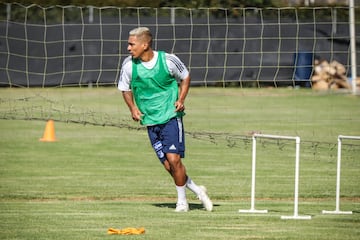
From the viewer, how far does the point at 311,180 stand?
1642 cm

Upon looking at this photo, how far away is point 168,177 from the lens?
1686cm

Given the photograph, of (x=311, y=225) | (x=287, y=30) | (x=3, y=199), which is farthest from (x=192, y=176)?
(x=287, y=30)

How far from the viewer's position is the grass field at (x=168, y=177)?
421 inches

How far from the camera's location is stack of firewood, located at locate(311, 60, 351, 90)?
109ft

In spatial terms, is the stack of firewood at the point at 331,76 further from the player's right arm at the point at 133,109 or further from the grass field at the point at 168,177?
the player's right arm at the point at 133,109

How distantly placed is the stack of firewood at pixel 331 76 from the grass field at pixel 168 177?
1216mm

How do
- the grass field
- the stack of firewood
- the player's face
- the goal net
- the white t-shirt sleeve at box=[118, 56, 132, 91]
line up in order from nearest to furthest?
the grass field < the player's face < the white t-shirt sleeve at box=[118, 56, 132, 91] < the goal net < the stack of firewood

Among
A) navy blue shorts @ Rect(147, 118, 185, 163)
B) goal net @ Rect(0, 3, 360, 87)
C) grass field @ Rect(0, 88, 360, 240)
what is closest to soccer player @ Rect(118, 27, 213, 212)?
navy blue shorts @ Rect(147, 118, 185, 163)

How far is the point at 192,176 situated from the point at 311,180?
1866 millimetres

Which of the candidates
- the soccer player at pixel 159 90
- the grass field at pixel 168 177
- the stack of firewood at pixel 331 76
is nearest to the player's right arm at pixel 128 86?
the soccer player at pixel 159 90

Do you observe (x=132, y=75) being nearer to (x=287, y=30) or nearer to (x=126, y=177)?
(x=126, y=177)

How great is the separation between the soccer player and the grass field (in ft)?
2.37

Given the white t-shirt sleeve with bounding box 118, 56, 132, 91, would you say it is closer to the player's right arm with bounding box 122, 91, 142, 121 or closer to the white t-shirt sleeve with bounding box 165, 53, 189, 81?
the player's right arm with bounding box 122, 91, 142, 121

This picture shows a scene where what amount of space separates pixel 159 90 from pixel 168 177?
5.12m
